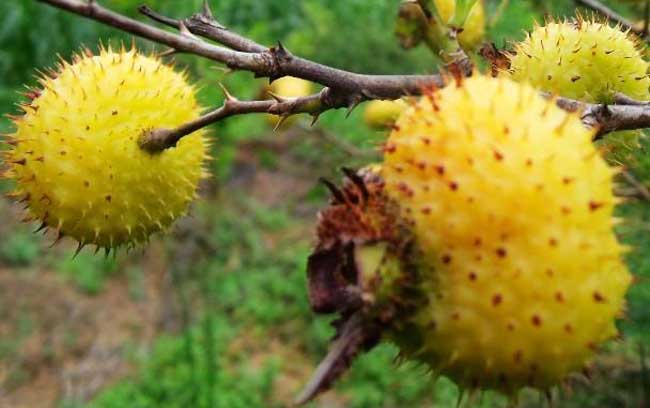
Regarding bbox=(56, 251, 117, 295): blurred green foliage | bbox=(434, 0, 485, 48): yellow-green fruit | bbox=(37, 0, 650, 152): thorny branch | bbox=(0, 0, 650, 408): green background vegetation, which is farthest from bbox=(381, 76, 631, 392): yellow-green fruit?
bbox=(56, 251, 117, 295): blurred green foliage

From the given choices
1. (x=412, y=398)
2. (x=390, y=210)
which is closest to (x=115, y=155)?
(x=390, y=210)

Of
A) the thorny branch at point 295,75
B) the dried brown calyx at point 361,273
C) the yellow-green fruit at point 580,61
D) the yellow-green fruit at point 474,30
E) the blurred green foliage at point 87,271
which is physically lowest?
the blurred green foliage at point 87,271

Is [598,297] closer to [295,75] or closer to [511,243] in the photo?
[511,243]

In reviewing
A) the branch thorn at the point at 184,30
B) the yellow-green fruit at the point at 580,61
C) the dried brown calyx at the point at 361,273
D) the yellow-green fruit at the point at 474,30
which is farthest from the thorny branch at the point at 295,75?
the yellow-green fruit at the point at 474,30

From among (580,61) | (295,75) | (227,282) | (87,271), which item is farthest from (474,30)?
(87,271)

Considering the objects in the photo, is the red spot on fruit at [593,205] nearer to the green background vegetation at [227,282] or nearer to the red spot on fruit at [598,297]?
the red spot on fruit at [598,297]

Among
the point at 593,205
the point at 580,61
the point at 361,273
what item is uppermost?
the point at 580,61
